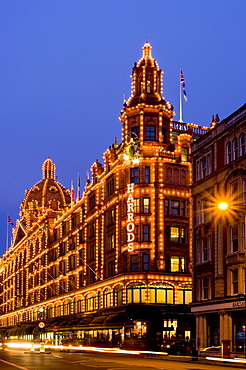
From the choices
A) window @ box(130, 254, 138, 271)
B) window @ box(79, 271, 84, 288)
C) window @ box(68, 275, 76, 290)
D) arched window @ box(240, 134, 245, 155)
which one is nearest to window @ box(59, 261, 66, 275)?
window @ box(68, 275, 76, 290)

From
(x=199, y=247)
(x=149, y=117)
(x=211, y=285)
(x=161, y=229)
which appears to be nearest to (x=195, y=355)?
(x=211, y=285)

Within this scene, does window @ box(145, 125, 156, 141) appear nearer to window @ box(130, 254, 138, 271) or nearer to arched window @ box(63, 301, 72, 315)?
window @ box(130, 254, 138, 271)

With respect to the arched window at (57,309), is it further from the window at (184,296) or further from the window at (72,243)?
the window at (184,296)

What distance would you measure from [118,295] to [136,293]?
3.84 meters

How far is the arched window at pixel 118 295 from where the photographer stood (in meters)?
81.8

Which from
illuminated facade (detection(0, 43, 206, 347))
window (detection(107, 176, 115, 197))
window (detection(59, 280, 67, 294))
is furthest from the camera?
window (detection(59, 280, 67, 294))

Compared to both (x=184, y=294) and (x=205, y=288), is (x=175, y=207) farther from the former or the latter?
(x=205, y=288)

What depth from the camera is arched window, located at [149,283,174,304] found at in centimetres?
8000

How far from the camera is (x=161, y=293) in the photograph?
80438 mm

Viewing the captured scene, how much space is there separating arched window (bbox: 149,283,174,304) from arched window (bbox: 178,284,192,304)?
46.2 inches

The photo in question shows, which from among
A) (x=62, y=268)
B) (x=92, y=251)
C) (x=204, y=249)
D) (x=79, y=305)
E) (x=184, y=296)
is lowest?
(x=79, y=305)

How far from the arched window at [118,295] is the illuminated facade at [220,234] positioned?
18858 millimetres

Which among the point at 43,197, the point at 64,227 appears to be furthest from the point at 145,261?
the point at 43,197

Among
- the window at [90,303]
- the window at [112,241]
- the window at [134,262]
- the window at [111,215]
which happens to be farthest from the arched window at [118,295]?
the window at [90,303]
